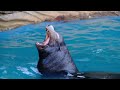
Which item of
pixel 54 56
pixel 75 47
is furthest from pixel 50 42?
pixel 75 47

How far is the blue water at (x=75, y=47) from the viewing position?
8.65 feet

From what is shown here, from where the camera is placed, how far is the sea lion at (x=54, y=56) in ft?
8.42

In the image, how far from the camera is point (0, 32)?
2668mm

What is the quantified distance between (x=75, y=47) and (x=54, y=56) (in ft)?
0.88

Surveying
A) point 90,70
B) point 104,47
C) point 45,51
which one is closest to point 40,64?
A: point 45,51

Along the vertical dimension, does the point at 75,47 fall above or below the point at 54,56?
above

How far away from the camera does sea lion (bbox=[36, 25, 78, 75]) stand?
2.57 metres

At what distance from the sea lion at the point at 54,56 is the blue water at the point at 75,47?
58 mm

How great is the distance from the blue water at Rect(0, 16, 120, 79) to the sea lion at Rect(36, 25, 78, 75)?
0.06 meters

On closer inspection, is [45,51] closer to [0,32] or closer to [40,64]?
[40,64]

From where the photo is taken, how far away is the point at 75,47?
8.74 feet

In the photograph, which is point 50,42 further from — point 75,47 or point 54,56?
point 75,47
